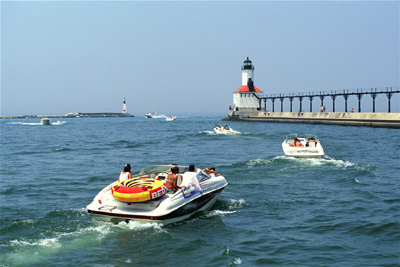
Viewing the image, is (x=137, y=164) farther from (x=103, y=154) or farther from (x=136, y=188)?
(x=136, y=188)

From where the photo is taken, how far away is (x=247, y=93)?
11506cm

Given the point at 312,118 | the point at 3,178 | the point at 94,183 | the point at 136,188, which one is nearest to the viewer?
the point at 136,188

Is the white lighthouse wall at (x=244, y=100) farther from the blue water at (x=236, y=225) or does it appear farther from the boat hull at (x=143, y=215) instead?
the boat hull at (x=143, y=215)

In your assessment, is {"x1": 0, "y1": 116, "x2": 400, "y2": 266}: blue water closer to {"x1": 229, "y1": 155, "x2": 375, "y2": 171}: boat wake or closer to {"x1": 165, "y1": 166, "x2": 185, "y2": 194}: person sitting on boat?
{"x1": 229, "y1": 155, "x2": 375, "y2": 171}: boat wake

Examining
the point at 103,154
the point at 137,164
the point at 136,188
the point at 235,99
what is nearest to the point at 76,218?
the point at 136,188

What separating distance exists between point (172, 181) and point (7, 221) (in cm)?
539

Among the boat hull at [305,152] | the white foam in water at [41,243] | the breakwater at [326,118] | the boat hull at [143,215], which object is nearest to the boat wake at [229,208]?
the boat hull at [143,215]

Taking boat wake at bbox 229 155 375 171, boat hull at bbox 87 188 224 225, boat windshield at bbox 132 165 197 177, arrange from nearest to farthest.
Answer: boat hull at bbox 87 188 224 225 < boat windshield at bbox 132 165 197 177 < boat wake at bbox 229 155 375 171

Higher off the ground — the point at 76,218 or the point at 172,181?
the point at 172,181

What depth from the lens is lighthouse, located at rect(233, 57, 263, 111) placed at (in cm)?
11538

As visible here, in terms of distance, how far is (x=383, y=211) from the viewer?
14.6m

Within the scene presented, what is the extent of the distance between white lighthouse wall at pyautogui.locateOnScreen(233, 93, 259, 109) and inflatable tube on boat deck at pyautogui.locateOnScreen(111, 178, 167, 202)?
10384cm

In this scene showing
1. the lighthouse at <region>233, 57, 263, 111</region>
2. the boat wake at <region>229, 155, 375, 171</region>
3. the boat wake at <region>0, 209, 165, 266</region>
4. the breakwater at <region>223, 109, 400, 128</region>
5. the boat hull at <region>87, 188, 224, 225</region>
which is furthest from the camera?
the lighthouse at <region>233, 57, 263, 111</region>

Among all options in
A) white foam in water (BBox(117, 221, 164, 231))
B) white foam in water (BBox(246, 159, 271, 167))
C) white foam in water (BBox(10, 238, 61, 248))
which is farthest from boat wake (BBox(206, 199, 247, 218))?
white foam in water (BBox(246, 159, 271, 167))
